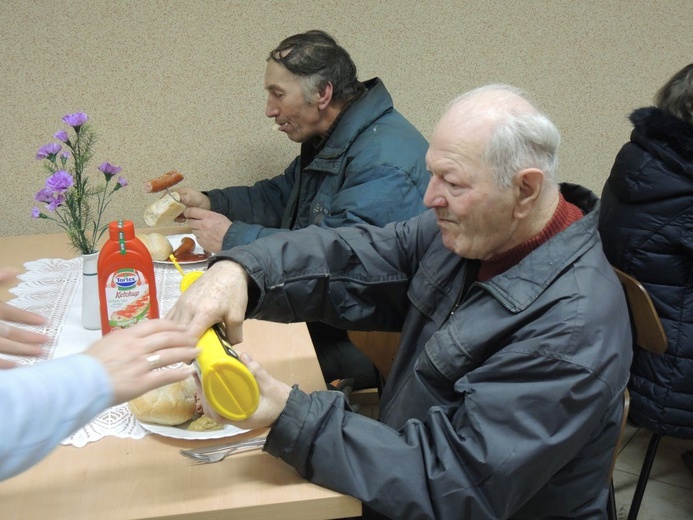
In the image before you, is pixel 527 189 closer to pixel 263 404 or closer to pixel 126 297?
pixel 263 404

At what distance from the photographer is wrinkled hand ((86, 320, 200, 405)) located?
2.89 ft

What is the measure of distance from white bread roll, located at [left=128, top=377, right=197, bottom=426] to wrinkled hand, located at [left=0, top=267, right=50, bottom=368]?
185 mm

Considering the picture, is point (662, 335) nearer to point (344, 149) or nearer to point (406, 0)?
point (344, 149)

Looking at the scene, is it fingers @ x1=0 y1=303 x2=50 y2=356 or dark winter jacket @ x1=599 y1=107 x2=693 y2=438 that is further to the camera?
dark winter jacket @ x1=599 y1=107 x2=693 y2=438

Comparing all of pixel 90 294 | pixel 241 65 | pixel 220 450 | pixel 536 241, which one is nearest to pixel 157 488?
pixel 220 450

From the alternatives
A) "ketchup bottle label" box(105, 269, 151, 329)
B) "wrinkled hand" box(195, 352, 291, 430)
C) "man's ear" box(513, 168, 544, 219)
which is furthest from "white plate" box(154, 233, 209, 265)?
"man's ear" box(513, 168, 544, 219)

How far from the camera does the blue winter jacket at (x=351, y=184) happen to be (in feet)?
6.42

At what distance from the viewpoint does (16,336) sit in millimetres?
1073

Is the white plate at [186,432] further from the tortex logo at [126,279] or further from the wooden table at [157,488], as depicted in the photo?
the tortex logo at [126,279]

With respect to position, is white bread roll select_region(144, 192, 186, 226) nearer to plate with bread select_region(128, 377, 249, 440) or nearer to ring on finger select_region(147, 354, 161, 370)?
plate with bread select_region(128, 377, 249, 440)

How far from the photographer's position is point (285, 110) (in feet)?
7.51

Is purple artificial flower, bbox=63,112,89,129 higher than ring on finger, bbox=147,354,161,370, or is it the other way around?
purple artificial flower, bbox=63,112,89,129

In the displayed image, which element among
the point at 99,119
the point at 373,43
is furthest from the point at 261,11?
the point at 99,119

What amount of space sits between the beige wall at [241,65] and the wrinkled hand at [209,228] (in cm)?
64
